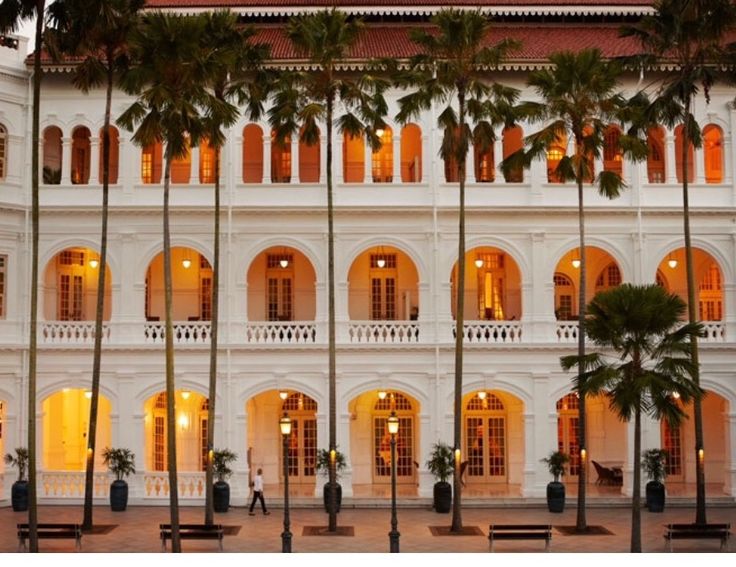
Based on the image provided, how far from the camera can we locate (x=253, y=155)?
1458 inches

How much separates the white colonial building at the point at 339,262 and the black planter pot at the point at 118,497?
4.01ft

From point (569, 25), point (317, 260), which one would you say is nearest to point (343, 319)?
point (317, 260)

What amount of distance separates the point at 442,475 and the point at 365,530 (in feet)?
13.8

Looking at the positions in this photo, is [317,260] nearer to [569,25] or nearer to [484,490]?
[484,490]

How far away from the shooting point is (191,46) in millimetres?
25609

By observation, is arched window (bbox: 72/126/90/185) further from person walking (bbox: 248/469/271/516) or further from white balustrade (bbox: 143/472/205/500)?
person walking (bbox: 248/469/271/516)

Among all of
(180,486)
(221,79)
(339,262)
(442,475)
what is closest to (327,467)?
(442,475)

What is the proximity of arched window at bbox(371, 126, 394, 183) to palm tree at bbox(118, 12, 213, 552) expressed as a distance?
1058 cm

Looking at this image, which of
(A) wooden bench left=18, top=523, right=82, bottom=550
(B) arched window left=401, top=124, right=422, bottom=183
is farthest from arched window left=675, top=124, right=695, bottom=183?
(A) wooden bench left=18, top=523, right=82, bottom=550

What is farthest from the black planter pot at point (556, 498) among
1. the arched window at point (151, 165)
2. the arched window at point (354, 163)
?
the arched window at point (151, 165)

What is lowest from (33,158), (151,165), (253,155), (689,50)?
(33,158)

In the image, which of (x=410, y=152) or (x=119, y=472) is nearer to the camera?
(x=119, y=472)

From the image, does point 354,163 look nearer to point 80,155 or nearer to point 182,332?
point 182,332

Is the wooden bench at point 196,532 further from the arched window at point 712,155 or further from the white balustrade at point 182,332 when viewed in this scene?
the arched window at point 712,155
